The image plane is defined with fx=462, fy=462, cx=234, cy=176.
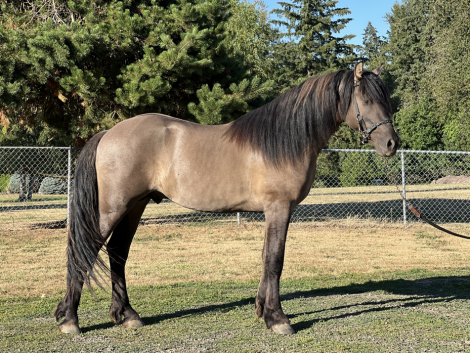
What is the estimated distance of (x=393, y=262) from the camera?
7508 mm

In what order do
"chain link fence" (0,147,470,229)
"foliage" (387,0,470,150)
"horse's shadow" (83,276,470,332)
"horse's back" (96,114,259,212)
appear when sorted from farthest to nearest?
"foliage" (387,0,470,150) < "chain link fence" (0,147,470,229) < "horse's shadow" (83,276,470,332) < "horse's back" (96,114,259,212)

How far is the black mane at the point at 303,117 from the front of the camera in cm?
400

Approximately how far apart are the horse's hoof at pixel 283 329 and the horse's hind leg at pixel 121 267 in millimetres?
1200

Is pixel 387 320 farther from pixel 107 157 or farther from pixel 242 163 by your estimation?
pixel 107 157

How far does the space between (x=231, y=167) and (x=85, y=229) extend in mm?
1375

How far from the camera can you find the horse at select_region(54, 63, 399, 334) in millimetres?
3947

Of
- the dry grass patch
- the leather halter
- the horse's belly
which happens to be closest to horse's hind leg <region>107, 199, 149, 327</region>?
the horse's belly

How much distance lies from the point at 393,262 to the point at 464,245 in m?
2.74

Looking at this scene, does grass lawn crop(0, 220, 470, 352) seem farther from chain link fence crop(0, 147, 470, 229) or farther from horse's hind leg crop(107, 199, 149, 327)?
chain link fence crop(0, 147, 470, 229)

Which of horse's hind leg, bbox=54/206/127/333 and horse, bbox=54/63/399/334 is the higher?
horse, bbox=54/63/399/334

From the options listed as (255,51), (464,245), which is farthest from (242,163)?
(255,51)

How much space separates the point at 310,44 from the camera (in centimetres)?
4050

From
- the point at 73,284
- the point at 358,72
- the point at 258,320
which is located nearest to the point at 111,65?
the point at 73,284

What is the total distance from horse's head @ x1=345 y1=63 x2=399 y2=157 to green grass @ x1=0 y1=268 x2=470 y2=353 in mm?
1530
